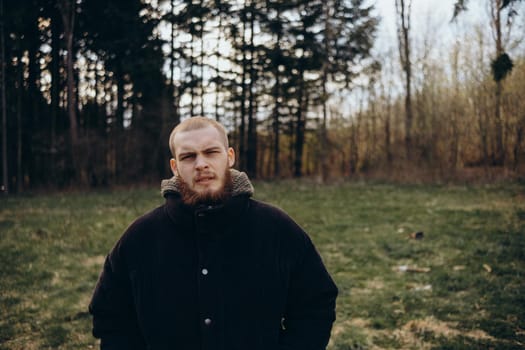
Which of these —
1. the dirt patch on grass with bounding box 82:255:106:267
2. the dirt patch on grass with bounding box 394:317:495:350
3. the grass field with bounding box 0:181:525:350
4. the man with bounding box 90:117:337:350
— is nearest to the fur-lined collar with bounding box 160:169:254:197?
the man with bounding box 90:117:337:350

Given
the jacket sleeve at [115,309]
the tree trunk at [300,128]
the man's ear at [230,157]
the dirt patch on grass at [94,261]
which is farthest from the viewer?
the tree trunk at [300,128]

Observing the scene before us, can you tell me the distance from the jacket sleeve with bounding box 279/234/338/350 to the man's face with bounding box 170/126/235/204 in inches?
25.1

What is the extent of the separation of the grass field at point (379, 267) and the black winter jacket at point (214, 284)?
117 inches

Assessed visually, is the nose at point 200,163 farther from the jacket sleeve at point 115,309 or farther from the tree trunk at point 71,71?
the tree trunk at point 71,71

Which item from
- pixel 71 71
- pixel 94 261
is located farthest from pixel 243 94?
pixel 94 261

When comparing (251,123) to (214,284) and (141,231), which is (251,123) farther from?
(214,284)

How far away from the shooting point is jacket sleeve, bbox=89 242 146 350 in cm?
207

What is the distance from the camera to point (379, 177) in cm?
1989

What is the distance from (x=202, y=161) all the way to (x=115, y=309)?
928mm

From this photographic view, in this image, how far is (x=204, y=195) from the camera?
6.79 ft

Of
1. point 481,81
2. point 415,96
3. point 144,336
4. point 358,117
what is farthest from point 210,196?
point 358,117

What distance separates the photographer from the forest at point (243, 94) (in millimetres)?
19453

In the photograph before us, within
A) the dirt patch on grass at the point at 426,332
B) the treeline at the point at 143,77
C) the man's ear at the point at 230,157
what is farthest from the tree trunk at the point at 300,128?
the man's ear at the point at 230,157

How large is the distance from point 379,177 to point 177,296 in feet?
62.5
